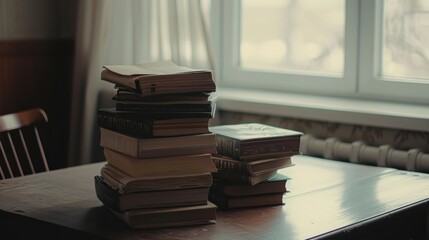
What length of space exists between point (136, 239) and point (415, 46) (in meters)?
1.54

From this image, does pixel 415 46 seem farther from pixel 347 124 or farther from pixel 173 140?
pixel 173 140

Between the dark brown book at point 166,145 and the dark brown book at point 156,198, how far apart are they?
0.26ft

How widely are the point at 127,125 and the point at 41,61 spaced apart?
5.49 ft

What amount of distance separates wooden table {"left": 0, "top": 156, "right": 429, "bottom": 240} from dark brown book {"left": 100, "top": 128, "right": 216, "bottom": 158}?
0.50 feet

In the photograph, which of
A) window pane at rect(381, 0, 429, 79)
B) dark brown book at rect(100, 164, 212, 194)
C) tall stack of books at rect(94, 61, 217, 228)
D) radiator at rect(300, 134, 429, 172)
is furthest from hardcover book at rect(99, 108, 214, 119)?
window pane at rect(381, 0, 429, 79)

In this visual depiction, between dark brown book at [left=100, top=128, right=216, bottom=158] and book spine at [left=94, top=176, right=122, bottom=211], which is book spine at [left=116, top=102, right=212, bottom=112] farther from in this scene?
book spine at [left=94, top=176, right=122, bottom=211]

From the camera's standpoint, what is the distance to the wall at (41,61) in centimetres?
319

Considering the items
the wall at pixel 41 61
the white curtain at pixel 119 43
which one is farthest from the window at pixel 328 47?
the wall at pixel 41 61

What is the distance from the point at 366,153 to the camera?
8.67ft

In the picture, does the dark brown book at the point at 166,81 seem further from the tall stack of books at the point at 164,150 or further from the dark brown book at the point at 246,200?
the dark brown book at the point at 246,200

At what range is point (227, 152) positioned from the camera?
1862 mm

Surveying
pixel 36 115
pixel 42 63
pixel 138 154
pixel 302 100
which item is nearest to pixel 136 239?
pixel 138 154

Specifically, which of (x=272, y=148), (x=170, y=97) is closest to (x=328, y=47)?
(x=272, y=148)

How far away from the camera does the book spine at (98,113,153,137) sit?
168 centimetres
